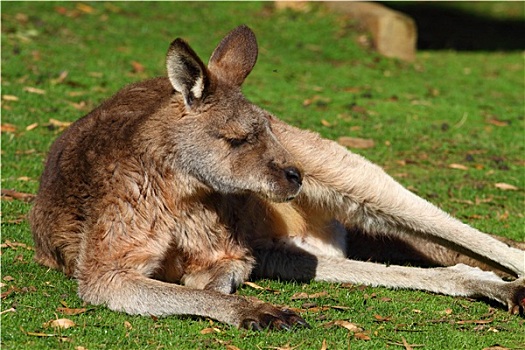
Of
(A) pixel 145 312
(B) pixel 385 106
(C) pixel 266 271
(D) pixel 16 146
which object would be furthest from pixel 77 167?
(B) pixel 385 106

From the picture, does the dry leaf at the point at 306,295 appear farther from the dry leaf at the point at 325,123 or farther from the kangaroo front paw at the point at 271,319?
the dry leaf at the point at 325,123

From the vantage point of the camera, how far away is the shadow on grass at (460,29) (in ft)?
44.2

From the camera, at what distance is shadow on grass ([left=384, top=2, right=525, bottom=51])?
1346cm

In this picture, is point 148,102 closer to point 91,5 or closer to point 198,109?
point 198,109

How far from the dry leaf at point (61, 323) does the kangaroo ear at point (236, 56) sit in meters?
1.43

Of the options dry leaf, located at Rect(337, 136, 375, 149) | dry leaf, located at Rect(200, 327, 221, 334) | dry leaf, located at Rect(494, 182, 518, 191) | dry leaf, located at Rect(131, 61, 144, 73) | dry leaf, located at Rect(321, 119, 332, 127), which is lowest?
dry leaf, located at Rect(131, 61, 144, 73)

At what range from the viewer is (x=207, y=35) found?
37.7ft

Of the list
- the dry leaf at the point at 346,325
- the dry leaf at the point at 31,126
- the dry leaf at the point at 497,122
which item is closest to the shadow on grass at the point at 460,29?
the dry leaf at the point at 497,122

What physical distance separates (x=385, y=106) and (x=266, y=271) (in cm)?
469

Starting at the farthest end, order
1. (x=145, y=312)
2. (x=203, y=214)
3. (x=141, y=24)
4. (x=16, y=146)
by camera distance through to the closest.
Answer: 1. (x=141, y=24)
2. (x=16, y=146)
3. (x=203, y=214)
4. (x=145, y=312)

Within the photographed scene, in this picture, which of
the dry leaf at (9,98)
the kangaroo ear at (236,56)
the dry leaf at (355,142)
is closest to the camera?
the kangaroo ear at (236,56)

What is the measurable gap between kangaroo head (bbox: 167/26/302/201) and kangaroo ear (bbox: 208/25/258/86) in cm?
19

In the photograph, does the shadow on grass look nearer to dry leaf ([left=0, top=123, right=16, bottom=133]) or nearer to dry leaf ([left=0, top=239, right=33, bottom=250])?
dry leaf ([left=0, top=123, right=16, bottom=133])

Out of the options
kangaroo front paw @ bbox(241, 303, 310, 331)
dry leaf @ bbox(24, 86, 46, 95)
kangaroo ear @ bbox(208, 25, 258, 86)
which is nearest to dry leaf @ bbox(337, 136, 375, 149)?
dry leaf @ bbox(24, 86, 46, 95)
